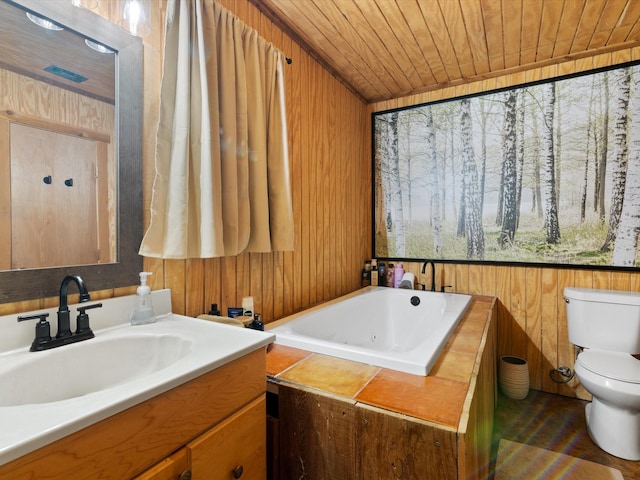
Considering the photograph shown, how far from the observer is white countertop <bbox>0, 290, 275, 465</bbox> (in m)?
0.51

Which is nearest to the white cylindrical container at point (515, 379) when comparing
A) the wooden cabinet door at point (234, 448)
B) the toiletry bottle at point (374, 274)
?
the toiletry bottle at point (374, 274)

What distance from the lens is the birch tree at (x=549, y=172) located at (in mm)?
2369

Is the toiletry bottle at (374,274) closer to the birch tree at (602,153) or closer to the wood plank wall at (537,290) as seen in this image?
the wood plank wall at (537,290)

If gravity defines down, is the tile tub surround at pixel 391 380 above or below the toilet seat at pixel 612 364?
above

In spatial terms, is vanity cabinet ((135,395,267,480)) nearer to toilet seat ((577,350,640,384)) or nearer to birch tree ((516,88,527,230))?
toilet seat ((577,350,640,384))

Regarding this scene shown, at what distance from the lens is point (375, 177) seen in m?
3.05

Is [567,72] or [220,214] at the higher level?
[567,72]

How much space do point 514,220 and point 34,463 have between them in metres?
2.79

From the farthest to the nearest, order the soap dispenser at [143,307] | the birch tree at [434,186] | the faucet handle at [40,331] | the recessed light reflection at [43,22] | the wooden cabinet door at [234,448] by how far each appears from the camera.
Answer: the birch tree at [434,186] → the soap dispenser at [143,307] → the recessed light reflection at [43,22] → the faucet handle at [40,331] → the wooden cabinet door at [234,448]

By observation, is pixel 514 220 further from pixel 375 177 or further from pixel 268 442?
pixel 268 442

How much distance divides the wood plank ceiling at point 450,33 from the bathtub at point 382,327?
1705 mm

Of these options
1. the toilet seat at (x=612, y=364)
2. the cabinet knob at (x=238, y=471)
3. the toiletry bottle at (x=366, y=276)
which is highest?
the toiletry bottle at (x=366, y=276)

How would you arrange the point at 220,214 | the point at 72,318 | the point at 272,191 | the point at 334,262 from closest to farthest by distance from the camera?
the point at 72,318 → the point at 220,214 → the point at 272,191 → the point at 334,262

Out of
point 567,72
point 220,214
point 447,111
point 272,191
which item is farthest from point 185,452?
point 567,72
